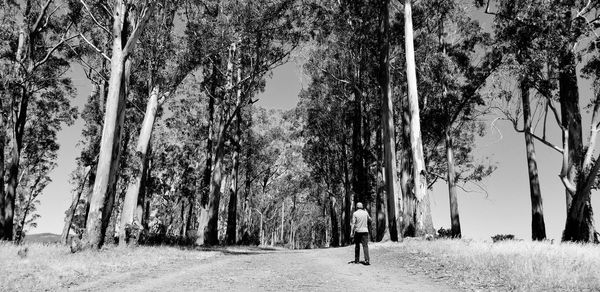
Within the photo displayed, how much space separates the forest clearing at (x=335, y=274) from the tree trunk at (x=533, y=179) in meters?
9.86

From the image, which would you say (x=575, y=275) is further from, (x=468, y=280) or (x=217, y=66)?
(x=217, y=66)

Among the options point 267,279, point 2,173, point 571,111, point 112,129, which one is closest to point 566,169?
point 571,111

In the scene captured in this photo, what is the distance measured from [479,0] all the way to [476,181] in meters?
16.3

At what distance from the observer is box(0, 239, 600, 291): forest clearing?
283 inches

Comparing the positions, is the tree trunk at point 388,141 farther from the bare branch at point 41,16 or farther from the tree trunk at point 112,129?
the bare branch at point 41,16

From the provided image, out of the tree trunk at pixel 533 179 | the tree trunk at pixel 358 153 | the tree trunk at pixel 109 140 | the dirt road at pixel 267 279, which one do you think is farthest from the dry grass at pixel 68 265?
the tree trunk at pixel 358 153

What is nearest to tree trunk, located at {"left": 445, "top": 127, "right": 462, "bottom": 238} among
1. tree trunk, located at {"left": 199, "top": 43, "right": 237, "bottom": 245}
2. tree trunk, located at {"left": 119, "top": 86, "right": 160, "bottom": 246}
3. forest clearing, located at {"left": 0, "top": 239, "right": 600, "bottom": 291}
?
forest clearing, located at {"left": 0, "top": 239, "right": 600, "bottom": 291}

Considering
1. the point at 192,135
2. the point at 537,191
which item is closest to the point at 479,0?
the point at 537,191

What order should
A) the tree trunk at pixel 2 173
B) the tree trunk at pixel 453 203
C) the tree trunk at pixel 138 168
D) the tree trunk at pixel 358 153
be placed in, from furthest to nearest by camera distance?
1. the tree trunk at pixel 358 153
2. the tree trunk at pixel 453 203
3. the tree trunk at pixel 2 173
4. the tree trunk at pixel 138 168

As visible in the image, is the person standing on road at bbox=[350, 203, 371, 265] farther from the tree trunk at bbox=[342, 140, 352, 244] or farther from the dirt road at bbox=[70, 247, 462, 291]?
the tree trunk at bbox=[342, 140, 352, 244]

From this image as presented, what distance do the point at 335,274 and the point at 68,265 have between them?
5682mm

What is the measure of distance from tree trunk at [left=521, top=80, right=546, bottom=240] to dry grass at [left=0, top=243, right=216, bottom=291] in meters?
14.7

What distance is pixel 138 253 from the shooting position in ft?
41.8

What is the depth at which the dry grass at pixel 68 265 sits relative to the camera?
7.52 m
